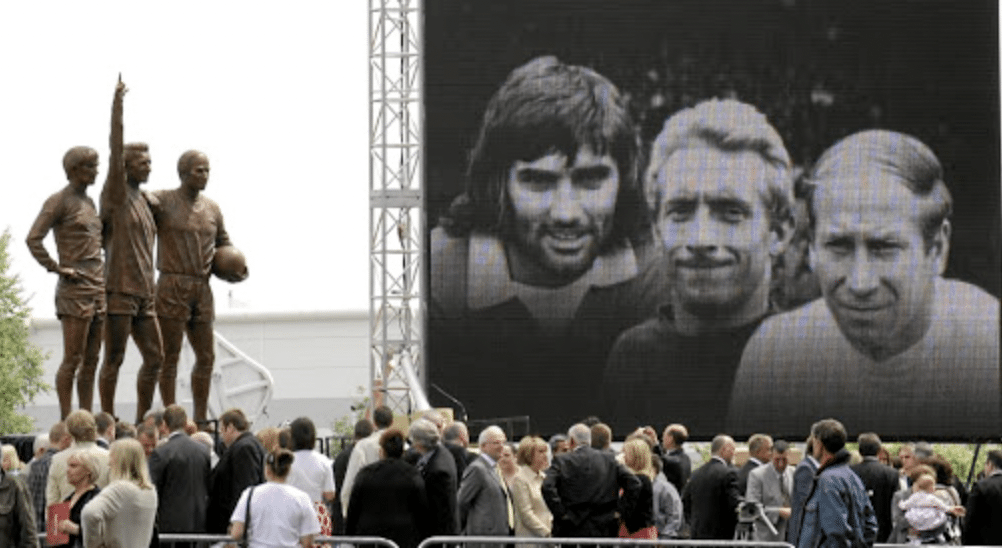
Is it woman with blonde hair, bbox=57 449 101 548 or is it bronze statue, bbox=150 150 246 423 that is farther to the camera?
bronze statue, bbox=150 150 246 423

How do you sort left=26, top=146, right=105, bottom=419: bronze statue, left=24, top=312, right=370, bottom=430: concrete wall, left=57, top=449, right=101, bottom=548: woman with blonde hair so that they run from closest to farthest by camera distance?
left=57, top=449, right=101, bottom=548: woman with blonde hair
left=26, top=146, right=105, bottom=419: bronze statue
left=24, top=312, right=370, bottom=430: concrete wall

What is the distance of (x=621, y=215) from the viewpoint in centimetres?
2286

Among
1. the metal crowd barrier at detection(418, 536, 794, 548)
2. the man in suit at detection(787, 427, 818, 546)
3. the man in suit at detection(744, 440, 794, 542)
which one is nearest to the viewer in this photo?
the man in suit at detection(787, 427, 818, 546)

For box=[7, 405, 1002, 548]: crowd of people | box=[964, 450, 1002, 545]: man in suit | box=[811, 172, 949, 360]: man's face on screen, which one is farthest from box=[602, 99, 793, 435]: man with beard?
box=[964, 450, 1002, 545]: man in suit

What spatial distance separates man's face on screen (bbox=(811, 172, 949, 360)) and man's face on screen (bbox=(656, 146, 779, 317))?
58cm

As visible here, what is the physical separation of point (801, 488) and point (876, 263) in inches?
423

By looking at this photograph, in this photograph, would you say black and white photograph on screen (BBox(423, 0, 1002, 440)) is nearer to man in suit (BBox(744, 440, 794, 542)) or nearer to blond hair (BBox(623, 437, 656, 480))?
man in suit (BBox(744, 440, 794, 542))

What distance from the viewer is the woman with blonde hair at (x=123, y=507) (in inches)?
429

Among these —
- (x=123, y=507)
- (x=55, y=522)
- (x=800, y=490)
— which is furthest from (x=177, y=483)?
(x=800, y=490)

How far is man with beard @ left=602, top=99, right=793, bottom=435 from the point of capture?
22.8 metres

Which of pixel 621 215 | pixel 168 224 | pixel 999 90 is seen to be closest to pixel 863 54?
pixel 999 90

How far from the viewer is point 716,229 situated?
22734mm

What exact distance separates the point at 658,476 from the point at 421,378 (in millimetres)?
8514

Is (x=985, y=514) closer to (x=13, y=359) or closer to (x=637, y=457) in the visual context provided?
(x=637, y=457)
